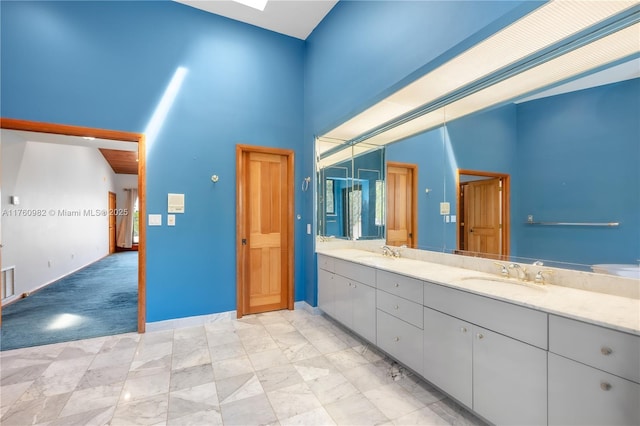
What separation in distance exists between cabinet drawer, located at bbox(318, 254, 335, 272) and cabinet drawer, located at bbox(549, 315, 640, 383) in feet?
7.23

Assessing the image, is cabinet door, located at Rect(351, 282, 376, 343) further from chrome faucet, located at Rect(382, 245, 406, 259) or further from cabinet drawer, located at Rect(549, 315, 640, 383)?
cabinet drawer, located at Rect(549, 315, 640, 383)

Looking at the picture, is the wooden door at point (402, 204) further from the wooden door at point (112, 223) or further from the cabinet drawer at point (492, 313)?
the wooden door at point (112, 223)

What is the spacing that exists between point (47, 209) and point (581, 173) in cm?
745

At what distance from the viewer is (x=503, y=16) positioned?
1544mm

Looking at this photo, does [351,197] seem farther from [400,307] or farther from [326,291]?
[400,307]

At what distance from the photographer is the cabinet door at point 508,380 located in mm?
1337

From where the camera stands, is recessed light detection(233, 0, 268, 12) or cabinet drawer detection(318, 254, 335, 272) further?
cabinet drawer detection(318, 254, 335, 272)

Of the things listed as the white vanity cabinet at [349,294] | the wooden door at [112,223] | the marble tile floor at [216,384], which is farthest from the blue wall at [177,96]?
the wooden door at [112,223]

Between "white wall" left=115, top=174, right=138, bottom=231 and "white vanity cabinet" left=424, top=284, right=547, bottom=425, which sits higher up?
"white wall" left=115, top=174, right=138, bottom=231

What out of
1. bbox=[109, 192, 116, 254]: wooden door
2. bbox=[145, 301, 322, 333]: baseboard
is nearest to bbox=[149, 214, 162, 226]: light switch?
bbox=[145, 301, 322, 333]: baseboard

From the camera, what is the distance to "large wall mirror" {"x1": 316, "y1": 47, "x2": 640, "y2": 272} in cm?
151

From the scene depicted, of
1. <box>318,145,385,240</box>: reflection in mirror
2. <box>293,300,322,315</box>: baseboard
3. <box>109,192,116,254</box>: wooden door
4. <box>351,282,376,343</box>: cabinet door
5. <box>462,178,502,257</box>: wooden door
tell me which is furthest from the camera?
<box>109,192,116,254</box>: wooden door

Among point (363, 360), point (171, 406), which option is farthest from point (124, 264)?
point (363, 360)

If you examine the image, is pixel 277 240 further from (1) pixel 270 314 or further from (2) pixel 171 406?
(2) pixel 171 406
